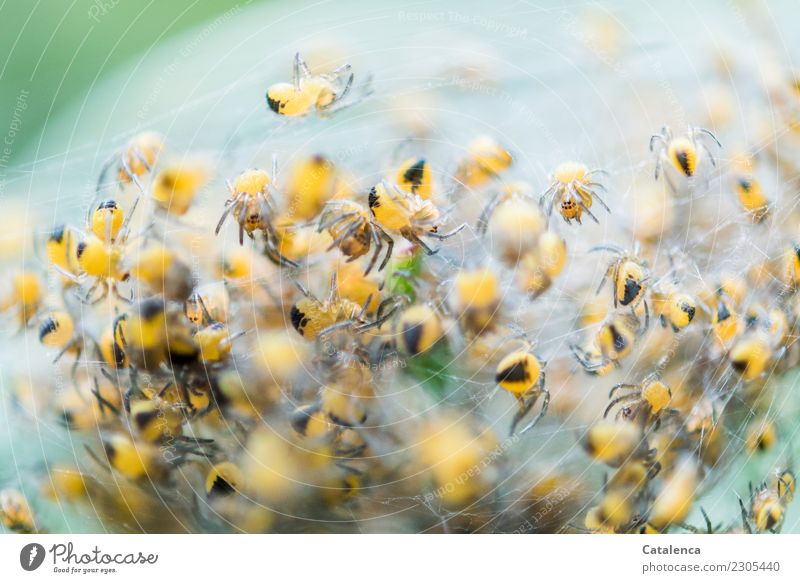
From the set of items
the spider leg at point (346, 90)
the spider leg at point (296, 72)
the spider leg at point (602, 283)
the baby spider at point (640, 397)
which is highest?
the spider leg at point (296, 72)

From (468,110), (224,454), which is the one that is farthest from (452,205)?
(224,454)

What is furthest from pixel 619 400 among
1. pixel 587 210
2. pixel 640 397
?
pixel 587 210

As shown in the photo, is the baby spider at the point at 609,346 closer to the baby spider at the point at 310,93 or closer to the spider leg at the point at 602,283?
the spider leg at the point at 602,283

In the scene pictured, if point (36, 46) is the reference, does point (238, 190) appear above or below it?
below
